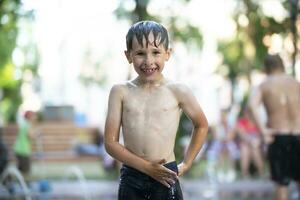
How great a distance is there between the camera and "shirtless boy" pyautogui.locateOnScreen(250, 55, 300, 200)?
25.3 ft

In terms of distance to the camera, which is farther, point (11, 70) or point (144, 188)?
point (11, 70)

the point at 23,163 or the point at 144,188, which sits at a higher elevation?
the point at 144,188

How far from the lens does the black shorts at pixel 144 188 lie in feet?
12.6

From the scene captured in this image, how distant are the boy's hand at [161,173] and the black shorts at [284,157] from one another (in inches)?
164

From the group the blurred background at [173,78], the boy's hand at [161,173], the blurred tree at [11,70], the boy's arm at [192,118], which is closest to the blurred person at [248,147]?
the blurred background at [173,78]

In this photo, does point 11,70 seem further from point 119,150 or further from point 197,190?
point 119,150

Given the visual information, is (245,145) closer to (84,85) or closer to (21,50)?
(21,50)

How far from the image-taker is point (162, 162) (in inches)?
144

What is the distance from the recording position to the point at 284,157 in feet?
25.4

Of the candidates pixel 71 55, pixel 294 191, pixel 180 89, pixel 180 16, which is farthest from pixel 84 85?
pixel 180 89

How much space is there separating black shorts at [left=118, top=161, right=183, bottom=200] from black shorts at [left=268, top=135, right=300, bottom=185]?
13.1 ft

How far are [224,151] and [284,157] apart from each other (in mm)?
8724

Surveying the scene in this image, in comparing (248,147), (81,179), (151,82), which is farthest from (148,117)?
(248,147)

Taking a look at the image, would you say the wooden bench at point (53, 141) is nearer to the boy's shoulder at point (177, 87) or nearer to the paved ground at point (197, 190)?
the paved ground at point (197, 190)
